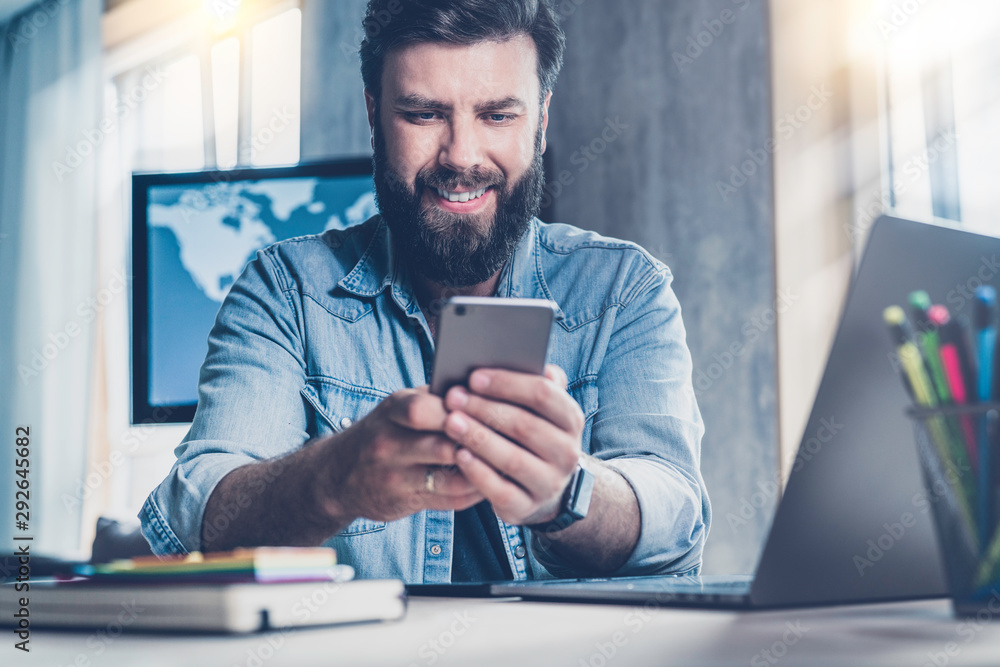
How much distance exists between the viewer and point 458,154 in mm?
1337

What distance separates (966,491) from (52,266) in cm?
384

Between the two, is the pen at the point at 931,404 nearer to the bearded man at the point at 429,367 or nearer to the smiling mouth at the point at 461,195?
the bearded man at the point at 429,367

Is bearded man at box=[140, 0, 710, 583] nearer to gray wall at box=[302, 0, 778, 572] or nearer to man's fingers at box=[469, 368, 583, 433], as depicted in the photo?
man's fingers at box=[469, 368, 583, 433]

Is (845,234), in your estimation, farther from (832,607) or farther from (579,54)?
(832,607)

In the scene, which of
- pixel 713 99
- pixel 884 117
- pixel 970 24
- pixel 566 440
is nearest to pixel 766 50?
pixel 713 99

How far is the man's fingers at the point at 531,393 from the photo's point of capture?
26.1 inches

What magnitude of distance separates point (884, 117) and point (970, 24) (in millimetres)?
287

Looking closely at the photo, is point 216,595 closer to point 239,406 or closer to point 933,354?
point 933,354

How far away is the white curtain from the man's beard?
271cm

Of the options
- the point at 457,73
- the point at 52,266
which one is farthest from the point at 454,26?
the point at 52,266

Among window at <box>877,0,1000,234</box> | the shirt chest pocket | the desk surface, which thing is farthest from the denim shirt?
window at <box>877,0,1000,234</box>

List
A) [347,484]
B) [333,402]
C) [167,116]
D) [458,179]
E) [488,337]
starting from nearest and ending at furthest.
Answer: [488,337], [347,484], [333,402], [458,179], [167,116]

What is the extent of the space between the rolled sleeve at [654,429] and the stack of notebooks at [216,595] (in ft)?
1.56

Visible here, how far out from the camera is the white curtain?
11.7ft
